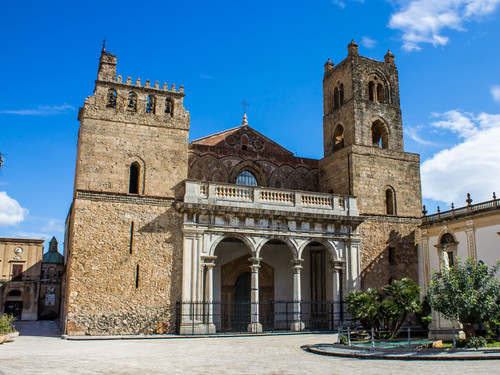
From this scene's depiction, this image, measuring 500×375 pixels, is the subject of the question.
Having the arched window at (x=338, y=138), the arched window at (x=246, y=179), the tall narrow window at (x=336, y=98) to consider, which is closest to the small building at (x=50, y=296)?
the arched window at (x=246, y=179)

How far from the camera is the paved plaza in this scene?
1088 centimetres

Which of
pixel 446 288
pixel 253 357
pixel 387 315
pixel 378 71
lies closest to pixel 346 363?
pixel 253 357

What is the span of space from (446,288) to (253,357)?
6057 mm

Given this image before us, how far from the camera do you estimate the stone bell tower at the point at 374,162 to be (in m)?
25.5

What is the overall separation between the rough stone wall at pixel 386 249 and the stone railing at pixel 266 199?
1.63 meters

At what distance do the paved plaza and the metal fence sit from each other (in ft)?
10.6

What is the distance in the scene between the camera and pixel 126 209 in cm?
2127

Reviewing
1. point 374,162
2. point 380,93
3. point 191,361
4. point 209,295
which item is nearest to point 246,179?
point 374,162

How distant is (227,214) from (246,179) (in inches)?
199

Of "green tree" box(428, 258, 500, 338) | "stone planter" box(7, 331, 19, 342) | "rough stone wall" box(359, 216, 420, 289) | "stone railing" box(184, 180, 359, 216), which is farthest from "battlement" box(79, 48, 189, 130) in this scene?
"green tree" box(428, 258, 500, 338)

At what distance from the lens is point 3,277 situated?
49.6 m

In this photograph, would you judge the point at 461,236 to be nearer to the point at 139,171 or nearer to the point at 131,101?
the point at 139,171

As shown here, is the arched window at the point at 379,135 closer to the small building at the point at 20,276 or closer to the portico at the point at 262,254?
the portico at the point at 262,254

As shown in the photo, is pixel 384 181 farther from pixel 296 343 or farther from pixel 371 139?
pixel 296 343
